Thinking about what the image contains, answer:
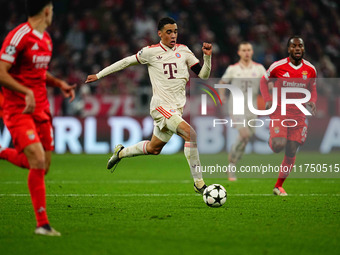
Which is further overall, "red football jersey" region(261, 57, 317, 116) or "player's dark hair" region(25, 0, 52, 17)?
"red football jersey" region(261, 57, 317, 116)

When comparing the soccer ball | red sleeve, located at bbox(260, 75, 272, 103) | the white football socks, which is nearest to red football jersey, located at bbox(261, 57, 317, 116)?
red sleeve, located at bbox(260, 75, 272, 103)

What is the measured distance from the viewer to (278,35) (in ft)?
71.7

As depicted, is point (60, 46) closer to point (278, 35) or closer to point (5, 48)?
point (278, 35)

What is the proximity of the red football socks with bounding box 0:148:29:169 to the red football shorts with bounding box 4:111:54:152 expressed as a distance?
0.77 feet

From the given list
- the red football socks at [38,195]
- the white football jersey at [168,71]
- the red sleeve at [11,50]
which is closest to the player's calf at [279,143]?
the white football jersey at [168,71]

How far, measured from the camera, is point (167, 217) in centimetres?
697

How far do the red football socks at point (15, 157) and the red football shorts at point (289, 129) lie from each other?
14.3ft

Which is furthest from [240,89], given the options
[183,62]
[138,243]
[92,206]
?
[138,243]

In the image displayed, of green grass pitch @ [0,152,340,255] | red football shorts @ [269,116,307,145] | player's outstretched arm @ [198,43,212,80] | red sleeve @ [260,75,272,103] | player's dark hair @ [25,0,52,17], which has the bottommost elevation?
green grass pitch @ [0,152,340,255]

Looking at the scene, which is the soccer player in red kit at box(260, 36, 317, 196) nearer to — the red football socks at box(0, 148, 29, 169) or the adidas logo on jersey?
the red football socks at box(0, 148, 29, 169)

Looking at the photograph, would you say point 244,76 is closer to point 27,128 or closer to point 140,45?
point 27,128

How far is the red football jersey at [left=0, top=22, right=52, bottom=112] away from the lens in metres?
5.65

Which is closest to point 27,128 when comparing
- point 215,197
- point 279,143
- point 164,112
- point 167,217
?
point 167,217

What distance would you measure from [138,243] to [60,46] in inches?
611
